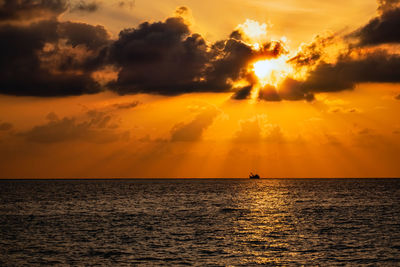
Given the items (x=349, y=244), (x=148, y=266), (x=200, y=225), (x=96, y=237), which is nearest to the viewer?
(x=148, y=266)

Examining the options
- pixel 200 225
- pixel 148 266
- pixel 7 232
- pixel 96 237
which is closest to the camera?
pixel 148 266

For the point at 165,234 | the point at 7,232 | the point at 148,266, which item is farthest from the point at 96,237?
the point at 148,266

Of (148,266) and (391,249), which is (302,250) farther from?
(148,266)

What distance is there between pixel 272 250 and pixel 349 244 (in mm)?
11226

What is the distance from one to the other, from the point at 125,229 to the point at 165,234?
391 inches

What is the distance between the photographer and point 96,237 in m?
71.2

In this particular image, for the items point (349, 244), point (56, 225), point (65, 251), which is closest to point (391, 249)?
point (349, 244)

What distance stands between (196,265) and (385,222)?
5241 centimetres

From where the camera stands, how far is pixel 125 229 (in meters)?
80.9

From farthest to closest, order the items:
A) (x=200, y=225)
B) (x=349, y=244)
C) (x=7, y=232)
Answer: (x=200, y=225)
(x=7, y=232)
(x=349, y=244)

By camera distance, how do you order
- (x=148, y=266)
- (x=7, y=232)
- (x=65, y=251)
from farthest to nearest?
(x=7, y=232)
(x=65, y=251)
(x=148, y=266)

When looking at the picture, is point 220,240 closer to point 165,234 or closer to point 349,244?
point 165,234

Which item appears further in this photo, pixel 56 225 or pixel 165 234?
pixel 56 225

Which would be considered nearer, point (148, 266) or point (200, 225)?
point (148, 266)
